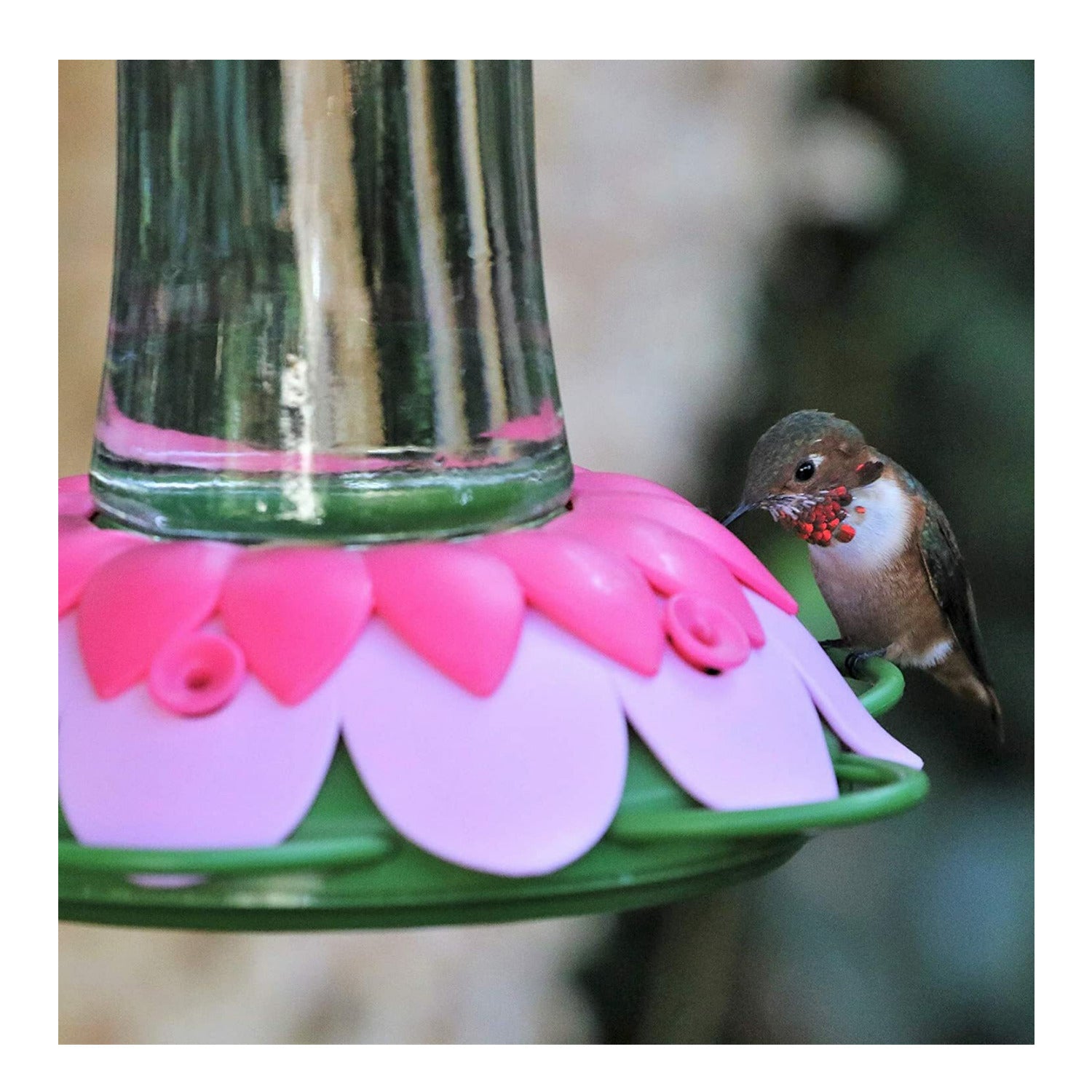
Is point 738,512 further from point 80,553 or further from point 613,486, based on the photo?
point 80,553

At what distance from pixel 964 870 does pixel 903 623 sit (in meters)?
0.48

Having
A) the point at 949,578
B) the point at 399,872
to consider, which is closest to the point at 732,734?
the point at 399,872

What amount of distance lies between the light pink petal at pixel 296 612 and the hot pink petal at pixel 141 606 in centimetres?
1

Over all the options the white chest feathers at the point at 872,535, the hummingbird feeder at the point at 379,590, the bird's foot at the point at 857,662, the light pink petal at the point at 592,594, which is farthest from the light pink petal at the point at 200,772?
the white chest feathers at the point at 872,535

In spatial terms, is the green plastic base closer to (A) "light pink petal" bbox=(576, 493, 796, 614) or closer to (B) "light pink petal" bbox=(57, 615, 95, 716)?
(B) "light pink petal" bbox=(57, 615, 95, 716)

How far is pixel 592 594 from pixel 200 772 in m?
0.19

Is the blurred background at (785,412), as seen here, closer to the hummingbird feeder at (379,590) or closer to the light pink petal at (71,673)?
the hummingbird feeder at (379,590)

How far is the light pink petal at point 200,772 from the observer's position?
63cm

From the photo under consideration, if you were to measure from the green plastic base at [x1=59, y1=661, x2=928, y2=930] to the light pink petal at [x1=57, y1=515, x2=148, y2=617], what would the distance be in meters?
0.13

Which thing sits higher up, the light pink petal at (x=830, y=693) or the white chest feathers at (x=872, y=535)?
the white chest feathers at (x=872, y=535)

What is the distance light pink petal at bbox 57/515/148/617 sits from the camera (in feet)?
2.43

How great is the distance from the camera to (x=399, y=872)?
639mm

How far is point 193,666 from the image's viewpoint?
0.67m
